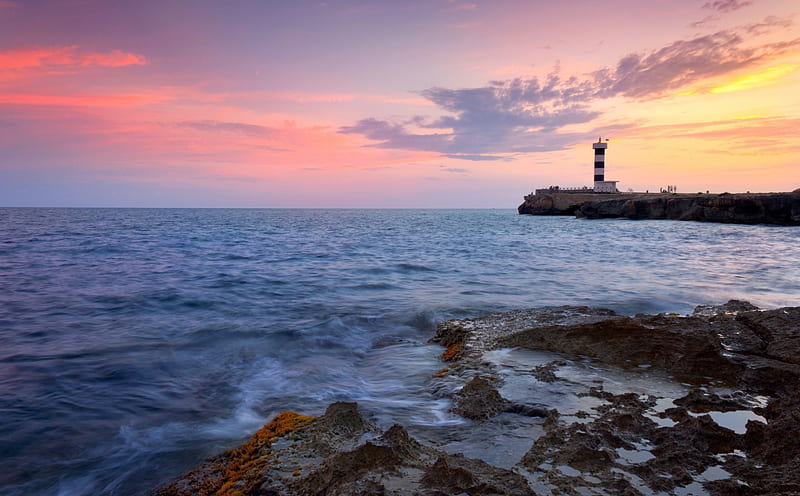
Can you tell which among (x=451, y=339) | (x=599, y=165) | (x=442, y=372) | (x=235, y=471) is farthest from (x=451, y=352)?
(x=599, y=165)

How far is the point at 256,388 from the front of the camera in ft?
21.6

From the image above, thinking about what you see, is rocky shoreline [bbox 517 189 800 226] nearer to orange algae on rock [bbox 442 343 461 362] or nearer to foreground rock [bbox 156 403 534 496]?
orange algae on rock [bbox 442 343 461 362]

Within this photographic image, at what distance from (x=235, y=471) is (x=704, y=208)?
63.4 m

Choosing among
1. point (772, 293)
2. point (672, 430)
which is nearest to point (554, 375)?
point (672, 430)

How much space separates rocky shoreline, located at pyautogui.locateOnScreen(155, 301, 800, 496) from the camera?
3117mm

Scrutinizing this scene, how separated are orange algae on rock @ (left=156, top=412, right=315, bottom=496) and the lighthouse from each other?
82043mm

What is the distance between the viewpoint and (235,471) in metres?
3.74

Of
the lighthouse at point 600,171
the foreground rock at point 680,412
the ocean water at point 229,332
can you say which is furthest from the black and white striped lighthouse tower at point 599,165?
the foreground rock at point 680,412

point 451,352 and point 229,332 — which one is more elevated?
point 451,352

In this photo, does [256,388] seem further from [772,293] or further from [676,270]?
[676,270]

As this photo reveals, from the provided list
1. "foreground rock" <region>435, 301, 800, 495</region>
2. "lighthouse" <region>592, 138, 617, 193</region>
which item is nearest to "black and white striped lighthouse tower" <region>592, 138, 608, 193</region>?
"lighthouse" <region>592, 138, 617, 193</region>

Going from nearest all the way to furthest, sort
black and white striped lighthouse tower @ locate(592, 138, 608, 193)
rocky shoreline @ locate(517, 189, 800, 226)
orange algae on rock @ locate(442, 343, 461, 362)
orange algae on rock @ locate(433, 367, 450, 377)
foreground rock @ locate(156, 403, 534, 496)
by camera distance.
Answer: foreground rock @ locate(156, 403, 534, 496), orange algae on rock @ locate(433, 367, 450, 377), orange algae on rock @ locate(442, 343, 461, 362), rocky shoreline @ locate(517, 189, 800, 226), black and white striped lighthouse tower @ locate(592, 138, 608, 193)

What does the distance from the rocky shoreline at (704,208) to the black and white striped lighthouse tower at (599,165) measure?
331cm

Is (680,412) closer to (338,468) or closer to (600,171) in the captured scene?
(338,468)
